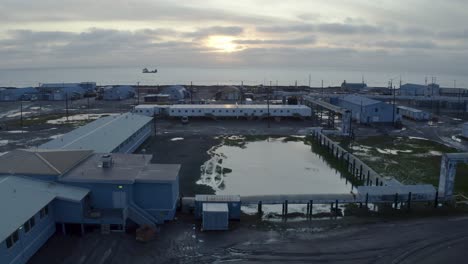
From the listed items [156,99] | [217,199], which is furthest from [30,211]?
[156,99]

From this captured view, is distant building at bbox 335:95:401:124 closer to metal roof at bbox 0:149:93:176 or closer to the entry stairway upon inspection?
metal roof at bbox 0:149:93:176

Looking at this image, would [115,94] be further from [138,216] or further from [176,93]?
[138,216]

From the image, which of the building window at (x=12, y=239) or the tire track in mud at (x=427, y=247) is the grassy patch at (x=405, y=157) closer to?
the tire track in mud at (x=427, y=247)

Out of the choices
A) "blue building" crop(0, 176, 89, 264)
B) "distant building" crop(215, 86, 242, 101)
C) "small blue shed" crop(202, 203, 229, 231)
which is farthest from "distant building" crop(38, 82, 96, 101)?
"small blue shed" crop(202, 203, 229, 231)

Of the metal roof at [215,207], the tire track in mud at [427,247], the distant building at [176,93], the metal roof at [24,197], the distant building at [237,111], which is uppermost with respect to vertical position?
the distant building at [176,93]

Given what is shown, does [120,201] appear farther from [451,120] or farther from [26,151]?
[451,120]

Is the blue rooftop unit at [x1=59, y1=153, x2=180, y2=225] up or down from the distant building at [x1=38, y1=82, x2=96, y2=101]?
down

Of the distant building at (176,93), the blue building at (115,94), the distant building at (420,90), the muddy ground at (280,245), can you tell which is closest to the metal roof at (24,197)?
the muddy ground at (280,245)
